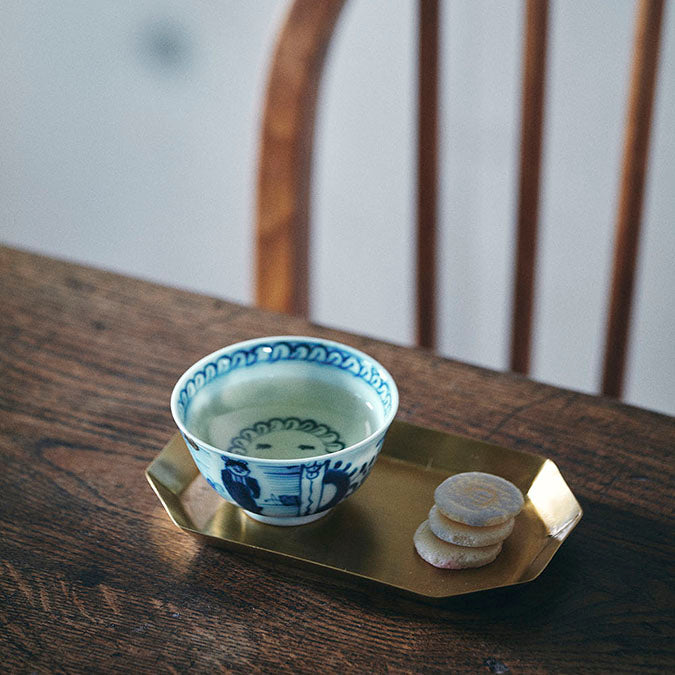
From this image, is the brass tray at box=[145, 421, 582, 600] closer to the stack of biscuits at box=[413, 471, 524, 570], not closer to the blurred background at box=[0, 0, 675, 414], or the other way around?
the stack of biscuits at box=[413, 471, 524, 570]

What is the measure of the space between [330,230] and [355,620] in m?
0.84

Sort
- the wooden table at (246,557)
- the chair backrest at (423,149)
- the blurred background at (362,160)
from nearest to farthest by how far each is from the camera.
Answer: the wooden table at (246,557) < the chair backrest at (423,149) < the blurred background at (362,160)

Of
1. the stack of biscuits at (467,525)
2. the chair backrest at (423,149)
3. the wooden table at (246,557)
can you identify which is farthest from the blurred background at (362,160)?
the stack of biscuits at (467,525)

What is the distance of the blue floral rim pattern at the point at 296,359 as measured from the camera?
0.40 metres

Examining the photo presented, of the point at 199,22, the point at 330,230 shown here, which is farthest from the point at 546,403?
the point at 199,22

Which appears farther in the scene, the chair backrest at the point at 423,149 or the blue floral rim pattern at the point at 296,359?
the chair backrest at the point at 423,149

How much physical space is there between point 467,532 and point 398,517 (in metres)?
0.04

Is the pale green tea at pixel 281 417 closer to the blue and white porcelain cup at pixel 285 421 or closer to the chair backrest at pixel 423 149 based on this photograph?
the blue and white porcelain cup at pixel 285 421

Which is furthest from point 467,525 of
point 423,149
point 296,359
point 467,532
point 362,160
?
point 362,160

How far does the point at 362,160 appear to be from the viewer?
1090mm

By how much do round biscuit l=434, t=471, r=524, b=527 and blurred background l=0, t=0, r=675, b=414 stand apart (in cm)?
47

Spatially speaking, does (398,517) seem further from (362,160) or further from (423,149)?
(362,160)

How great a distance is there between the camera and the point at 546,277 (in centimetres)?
102

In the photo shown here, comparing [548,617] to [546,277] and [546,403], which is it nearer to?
[546,403]
